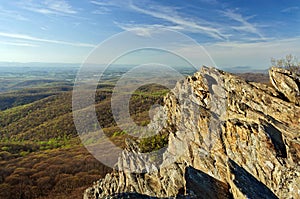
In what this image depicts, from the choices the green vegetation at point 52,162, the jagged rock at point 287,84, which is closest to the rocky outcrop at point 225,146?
the jagged rock at point 287,84

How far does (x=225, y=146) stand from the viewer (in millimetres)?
16547

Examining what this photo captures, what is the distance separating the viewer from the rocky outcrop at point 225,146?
12.9 metres

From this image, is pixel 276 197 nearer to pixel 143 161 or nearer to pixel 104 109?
pixel 143 161

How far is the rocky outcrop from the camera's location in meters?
12.9

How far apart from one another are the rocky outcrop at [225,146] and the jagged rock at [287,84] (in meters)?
0.06

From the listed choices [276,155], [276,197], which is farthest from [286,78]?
[276,197]

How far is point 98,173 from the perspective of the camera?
67.7 m

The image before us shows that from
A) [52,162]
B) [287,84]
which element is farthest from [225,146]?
[52,162]

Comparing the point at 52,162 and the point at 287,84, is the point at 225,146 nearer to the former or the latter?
the point at 287,84

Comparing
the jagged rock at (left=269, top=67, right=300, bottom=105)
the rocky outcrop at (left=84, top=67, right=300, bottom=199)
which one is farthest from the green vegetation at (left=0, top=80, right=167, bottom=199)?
the jagged rock at (left=269, top=67, right=300, bottom=105)

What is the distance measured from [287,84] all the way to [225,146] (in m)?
6.49

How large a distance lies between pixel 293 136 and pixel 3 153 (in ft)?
360

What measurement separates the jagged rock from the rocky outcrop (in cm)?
6

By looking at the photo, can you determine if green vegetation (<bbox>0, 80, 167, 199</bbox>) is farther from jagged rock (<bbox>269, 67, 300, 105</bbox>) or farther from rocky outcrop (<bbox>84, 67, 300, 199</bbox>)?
jagged rock (<bbox>269, 67, 300, 105</bbox>)
